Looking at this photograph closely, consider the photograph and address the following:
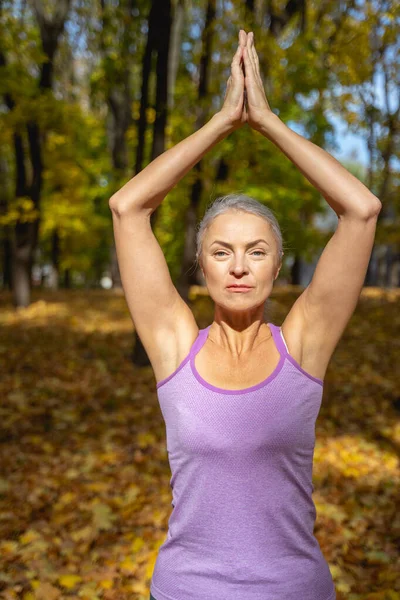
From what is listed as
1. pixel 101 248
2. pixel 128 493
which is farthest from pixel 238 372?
pixel 101 248

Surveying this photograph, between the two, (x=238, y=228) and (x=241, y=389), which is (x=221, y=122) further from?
(x=241, y=389)

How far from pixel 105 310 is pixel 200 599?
11624 mm

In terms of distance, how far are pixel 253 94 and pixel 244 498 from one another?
116 centimetres

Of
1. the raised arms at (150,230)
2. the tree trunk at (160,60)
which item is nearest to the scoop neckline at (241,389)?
the raised arms at (150,230)

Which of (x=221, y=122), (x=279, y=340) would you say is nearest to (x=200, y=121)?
(x=221, y=122)

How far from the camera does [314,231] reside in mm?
14414

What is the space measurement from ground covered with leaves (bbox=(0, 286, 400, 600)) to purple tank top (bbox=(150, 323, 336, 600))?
58 cm

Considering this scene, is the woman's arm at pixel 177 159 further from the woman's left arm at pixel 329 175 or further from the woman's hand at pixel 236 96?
the woman's left arm at pixel 329 175

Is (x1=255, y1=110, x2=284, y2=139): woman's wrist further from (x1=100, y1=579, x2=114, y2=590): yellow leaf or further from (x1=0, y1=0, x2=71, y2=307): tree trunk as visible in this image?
(x1=0, y1=0, x2=71, y2=307): tree trunk

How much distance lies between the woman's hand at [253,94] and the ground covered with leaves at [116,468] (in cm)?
65

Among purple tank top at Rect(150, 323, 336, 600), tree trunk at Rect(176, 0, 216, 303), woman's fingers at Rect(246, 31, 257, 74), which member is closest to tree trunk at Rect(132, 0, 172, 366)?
tree trunk at Rect(176, 0, 216, 303)

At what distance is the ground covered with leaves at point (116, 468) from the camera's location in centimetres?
394

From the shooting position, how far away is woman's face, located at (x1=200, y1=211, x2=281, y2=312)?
1.57 m

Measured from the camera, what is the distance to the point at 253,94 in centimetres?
165
